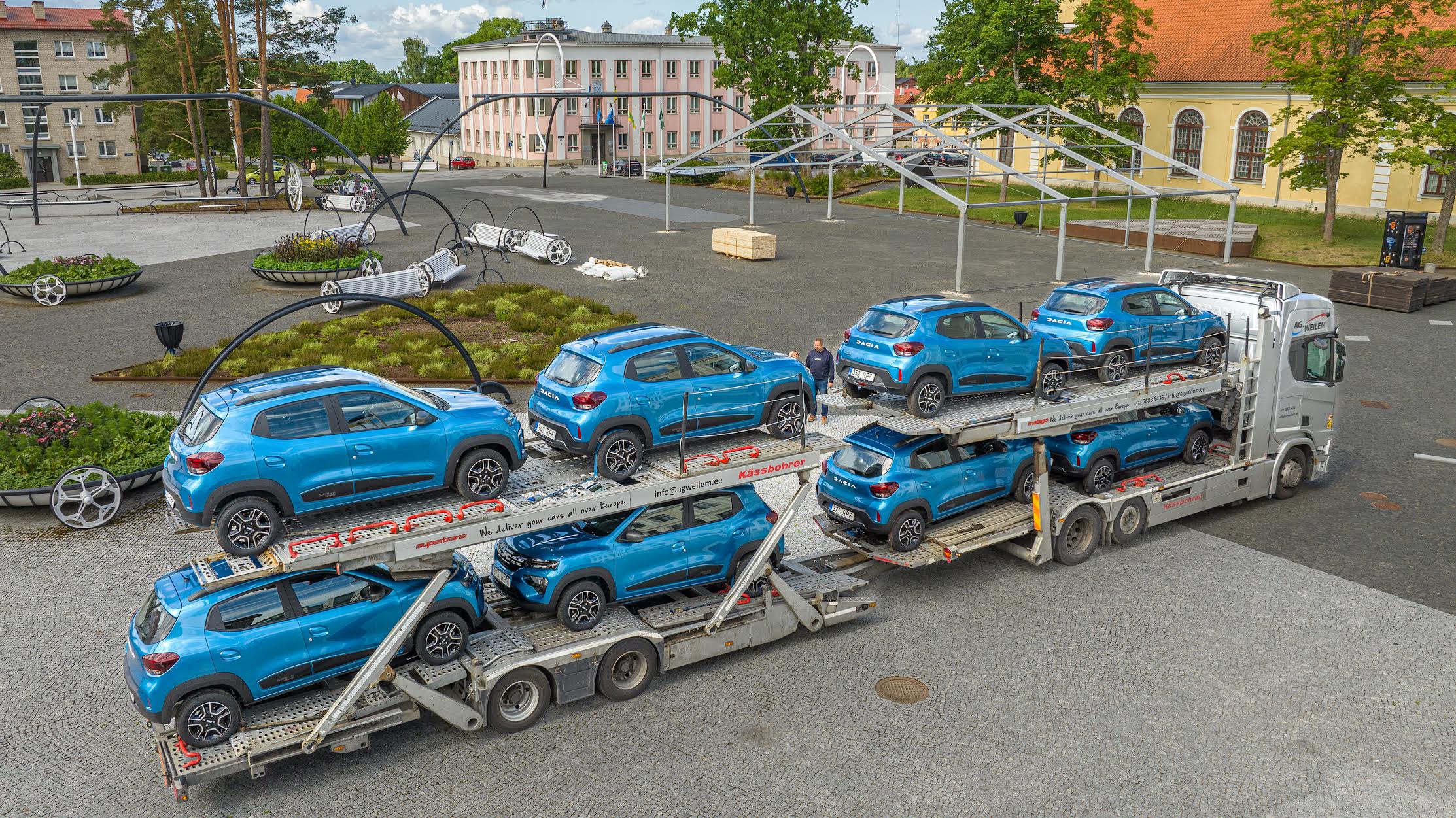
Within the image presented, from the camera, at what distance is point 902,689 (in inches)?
456

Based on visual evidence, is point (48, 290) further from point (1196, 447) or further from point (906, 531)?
point (1196, 447)

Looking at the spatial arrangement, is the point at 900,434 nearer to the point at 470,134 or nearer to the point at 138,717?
the point at 138,717

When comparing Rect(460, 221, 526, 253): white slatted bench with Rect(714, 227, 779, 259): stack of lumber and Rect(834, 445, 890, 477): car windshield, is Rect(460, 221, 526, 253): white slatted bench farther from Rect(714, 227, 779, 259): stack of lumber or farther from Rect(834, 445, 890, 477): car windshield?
Rect(834, 445, 890, 477): car windshield

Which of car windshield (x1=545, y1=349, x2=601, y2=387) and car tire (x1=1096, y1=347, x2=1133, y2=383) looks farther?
car tire (x1=1096, y1=347, x2=1133, y2=383)

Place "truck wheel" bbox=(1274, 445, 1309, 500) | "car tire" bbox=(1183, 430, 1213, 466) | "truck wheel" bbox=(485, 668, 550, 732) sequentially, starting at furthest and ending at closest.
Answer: "truck wheel" bbox=(1274, 445, 1309, 500), "car tire" bbox=(1183, 430, 1213, 466), "truck wheel" bbox=(485, 668, 550, 732)

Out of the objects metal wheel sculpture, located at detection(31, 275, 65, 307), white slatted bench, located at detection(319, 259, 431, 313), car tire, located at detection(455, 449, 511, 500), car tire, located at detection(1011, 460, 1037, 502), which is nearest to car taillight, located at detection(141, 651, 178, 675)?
car tire, located at detection(455, 449, 511, 500)

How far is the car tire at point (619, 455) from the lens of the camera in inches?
451

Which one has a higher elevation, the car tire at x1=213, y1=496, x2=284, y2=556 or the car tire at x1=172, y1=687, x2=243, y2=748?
the car tire at x1=213, y1=496, x2=284, y2=556

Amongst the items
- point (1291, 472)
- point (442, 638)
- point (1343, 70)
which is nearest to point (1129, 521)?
point (1291, 472)

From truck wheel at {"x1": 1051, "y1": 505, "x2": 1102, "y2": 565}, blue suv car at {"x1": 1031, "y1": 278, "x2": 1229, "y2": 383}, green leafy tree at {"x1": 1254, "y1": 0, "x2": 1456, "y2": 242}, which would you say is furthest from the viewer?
green leafy tree at {"x1": 1254, "y1": 0, "x2": 1456, "y2": 242}

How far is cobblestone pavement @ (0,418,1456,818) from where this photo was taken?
973cm

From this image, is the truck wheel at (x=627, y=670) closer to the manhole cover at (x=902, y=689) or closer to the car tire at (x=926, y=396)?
the manhole cover at (x=902, y=689)

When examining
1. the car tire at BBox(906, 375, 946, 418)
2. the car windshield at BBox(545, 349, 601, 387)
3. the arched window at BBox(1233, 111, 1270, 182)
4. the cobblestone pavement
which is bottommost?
the cobblestone pavement

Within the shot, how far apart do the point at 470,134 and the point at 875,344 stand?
98.3 metres
